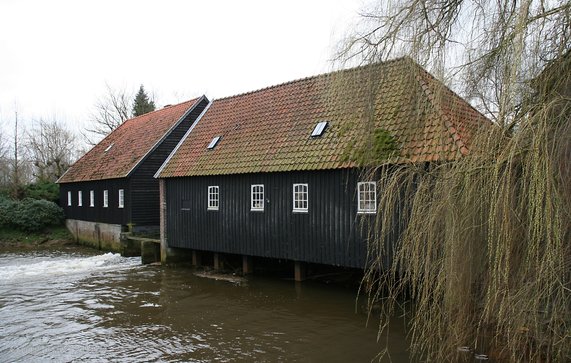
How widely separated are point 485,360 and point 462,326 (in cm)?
133

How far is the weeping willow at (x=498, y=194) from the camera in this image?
4.27 meters

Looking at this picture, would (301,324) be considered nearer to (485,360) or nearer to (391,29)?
(485,360)

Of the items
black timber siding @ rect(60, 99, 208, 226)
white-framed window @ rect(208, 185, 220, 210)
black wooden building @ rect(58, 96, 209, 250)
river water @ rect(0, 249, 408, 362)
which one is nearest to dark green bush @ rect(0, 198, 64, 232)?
black wooden building @ rect(58, 96, 209, 250)

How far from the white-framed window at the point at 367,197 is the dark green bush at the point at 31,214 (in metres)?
24.0

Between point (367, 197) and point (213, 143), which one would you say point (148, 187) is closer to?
point (213, 143)

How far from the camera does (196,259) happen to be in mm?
18797

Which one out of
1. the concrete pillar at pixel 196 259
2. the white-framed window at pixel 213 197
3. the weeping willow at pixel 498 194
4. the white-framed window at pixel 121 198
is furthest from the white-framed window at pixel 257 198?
the white-framed window at pixel 121 198

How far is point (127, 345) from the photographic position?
9625mm

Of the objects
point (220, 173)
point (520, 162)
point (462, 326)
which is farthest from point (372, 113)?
point (220, 173)

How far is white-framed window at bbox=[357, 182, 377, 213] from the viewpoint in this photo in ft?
38.0

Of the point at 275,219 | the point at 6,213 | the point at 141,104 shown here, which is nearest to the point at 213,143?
the point at 275,219

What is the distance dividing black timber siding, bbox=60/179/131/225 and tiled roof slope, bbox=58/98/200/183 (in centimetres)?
42

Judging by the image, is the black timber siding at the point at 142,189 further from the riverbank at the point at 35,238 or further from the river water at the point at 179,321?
the river water at the point at 179,321

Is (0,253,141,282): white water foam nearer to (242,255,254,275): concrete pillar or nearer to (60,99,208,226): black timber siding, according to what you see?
(60,99,208,226): black timber siding
